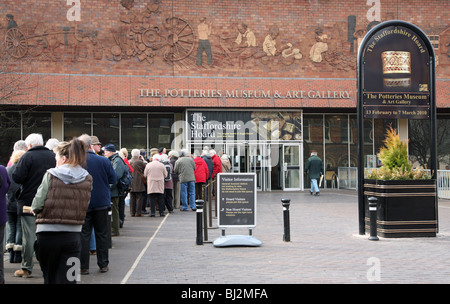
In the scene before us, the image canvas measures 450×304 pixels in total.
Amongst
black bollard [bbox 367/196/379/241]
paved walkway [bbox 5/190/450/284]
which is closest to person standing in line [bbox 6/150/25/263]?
paved walkway [bbox 5/190/450/284]

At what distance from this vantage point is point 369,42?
12.2 meters

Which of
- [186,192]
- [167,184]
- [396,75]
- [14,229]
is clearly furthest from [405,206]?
[186,192]

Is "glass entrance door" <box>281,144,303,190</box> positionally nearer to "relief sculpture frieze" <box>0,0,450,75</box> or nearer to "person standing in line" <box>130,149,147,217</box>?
"relief sculpture frieze" <box>0,0,450,75</box>

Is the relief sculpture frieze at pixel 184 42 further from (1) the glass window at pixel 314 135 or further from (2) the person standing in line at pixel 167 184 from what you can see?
(2) the person standing in line at pixel 167 184

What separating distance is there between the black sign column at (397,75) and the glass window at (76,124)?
18442 mm

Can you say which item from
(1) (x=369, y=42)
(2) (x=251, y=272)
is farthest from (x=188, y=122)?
(2) (x=251, y=272)

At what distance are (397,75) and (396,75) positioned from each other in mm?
22

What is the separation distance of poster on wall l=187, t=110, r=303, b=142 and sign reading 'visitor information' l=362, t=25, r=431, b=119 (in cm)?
1496

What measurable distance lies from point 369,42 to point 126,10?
17.0 m

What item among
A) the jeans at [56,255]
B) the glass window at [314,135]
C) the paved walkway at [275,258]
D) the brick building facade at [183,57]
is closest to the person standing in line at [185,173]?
the paved walkway at [275,258]

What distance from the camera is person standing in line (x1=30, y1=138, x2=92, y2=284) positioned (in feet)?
18.2

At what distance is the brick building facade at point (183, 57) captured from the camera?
25.5 meters

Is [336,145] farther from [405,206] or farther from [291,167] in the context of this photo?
[405,206]

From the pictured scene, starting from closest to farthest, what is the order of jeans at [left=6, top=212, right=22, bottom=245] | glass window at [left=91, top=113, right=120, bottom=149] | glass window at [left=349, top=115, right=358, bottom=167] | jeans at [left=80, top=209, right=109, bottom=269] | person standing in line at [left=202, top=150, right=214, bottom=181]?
jeans at [left=80, top=209, right=109, bottom=269] < jeans at [left=6, top=212, right=22, bottom=245] < person standing in line at [left=202, top=150, right=214, bottom=181] < glass window at [left=91, top=113, right=120, bottom=149] < glass window at [left=349, top=115, right=358, bottom=167]
